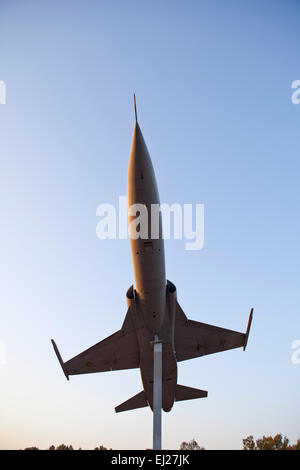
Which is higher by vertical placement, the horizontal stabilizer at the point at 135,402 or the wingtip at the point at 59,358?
the wingtip at the point at 59,358

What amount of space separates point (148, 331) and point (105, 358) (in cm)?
362

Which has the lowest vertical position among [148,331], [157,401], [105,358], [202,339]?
[157,401]

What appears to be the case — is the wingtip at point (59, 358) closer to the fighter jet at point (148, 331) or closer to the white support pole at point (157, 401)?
the fighter jet at point (148, 331)

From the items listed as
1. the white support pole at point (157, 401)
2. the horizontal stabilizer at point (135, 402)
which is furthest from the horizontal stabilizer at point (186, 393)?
the white support pole at point (157, 401)

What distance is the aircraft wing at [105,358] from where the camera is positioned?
16406 millimetres

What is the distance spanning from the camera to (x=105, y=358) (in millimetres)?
16969

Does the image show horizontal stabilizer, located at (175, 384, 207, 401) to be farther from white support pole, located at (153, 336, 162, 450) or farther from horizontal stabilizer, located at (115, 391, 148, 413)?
white support pole, located at (153, 336, 162, 450)

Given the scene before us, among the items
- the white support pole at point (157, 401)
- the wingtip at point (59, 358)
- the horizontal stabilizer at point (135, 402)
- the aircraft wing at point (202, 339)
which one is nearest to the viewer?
the white support pole at point (157, 401)

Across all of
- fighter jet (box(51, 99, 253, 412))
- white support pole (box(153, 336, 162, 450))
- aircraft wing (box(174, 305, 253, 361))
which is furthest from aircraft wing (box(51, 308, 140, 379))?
white support pole (box(153, 336, 162, 450))

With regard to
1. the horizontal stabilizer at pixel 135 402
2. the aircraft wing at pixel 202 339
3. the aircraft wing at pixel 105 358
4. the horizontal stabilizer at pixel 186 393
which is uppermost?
the aircraft wing at pixel 202 339

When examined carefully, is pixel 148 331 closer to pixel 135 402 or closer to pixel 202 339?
pixel 202 339

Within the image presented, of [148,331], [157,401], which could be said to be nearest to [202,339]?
[148,331]

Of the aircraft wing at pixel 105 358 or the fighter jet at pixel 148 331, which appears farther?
the aircraft wing at pixel 105 358
